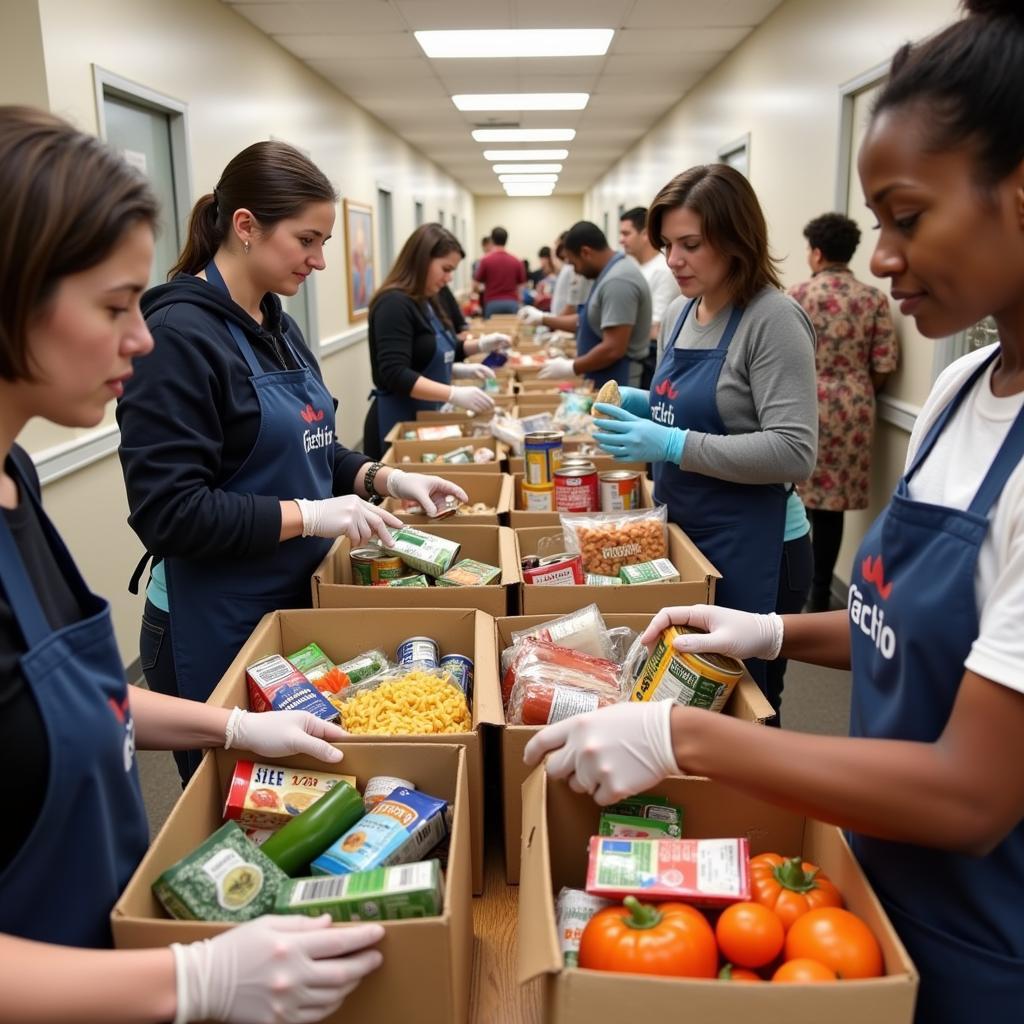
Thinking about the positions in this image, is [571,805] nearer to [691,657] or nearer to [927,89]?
[691,657]

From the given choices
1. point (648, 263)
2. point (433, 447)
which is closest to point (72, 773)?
point (433, 447)

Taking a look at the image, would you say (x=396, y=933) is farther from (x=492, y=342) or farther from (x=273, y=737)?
(x=492, y=342)

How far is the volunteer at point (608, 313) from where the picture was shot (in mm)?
4509

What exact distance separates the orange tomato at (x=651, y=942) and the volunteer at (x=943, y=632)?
140 mm

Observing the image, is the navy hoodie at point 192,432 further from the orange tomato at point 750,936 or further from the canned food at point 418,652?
the orange tomato at point 750,936

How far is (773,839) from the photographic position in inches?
43.4

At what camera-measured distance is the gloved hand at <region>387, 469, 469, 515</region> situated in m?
2.23

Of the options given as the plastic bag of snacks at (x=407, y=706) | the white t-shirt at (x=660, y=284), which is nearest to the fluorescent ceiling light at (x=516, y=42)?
the white t-shirt at (x=660, y=284)

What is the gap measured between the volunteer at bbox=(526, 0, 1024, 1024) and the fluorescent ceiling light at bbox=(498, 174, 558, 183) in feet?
53.2

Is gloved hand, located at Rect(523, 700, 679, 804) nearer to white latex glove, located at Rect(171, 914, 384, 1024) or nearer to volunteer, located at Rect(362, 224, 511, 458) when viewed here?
white latex glove, located at Rect(171, 914, 384, 1024)

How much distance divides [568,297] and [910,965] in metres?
7.74

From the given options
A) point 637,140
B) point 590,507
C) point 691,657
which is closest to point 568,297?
point 637,140

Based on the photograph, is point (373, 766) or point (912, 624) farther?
point (373, 766)

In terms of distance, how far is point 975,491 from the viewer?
2.87 ft
